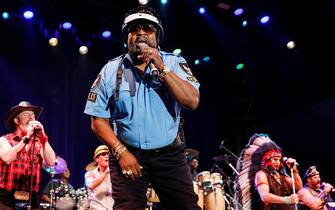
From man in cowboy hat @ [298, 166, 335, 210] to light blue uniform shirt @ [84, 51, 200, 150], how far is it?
6134 millimetres

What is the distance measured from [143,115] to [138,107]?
6 cm

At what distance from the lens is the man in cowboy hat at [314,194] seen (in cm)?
846

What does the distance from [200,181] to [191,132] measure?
424cm

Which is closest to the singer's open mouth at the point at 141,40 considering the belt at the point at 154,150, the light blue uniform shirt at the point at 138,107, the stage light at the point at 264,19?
the light blue uniform shirt at the point at 138,107

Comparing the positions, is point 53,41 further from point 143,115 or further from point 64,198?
point 143,115

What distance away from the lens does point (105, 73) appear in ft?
9.66

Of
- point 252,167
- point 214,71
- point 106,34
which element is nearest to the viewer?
point 252,167

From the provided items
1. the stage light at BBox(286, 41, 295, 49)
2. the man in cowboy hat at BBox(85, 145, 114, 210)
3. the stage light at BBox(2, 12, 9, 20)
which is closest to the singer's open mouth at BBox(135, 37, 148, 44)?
the man in cowboy hat at BBox(85, 145, 114, 210)

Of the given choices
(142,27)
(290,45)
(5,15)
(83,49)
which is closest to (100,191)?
(142,27)

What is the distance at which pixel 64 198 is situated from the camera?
8.88 metres

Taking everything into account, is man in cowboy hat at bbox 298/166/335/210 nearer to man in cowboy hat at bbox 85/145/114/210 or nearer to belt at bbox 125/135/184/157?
man in cowboy hat at bbox 85/145/114/210

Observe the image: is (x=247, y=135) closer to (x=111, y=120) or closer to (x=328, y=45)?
(x=328, y=45)

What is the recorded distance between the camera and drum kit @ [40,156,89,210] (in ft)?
28.6

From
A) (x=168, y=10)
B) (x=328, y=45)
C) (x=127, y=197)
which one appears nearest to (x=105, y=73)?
(x=127, y=197)
